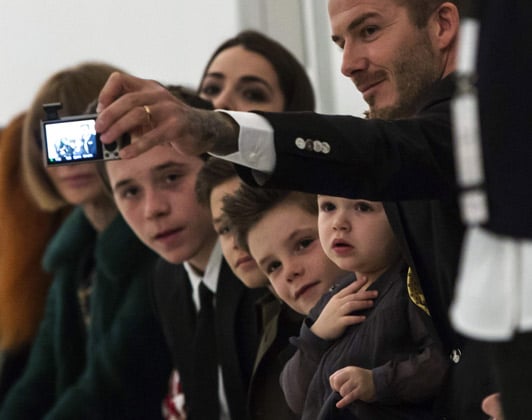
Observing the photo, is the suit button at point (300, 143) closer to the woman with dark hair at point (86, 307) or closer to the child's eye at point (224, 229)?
the child's eye at point (224, 229)

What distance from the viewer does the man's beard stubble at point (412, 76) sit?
2.37m

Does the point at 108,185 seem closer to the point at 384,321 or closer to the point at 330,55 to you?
the point at 330,55

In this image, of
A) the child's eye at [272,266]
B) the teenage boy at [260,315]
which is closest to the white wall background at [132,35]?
the teenage boy at [260,315]

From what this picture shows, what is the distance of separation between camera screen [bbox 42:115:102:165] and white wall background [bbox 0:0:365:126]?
1.52 m

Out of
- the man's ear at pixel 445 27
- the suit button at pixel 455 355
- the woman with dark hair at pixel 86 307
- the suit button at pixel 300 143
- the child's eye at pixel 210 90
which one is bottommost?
the woman with dark hair at pixel 86 307

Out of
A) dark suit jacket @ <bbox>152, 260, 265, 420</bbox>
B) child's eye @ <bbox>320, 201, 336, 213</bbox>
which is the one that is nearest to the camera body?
child's eye @ <bbox>320, 201, 336, 213</bbox>

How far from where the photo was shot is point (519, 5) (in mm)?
1560

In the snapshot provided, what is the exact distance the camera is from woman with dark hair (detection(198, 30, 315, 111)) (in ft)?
11.8

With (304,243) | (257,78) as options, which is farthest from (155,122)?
(257,78)

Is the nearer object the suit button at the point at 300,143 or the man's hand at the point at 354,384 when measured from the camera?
the suit button at the point at 300,143

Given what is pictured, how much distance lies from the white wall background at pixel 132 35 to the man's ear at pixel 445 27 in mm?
1243

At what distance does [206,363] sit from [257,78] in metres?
0.76

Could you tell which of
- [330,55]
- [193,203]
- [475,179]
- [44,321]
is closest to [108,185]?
[193,203]

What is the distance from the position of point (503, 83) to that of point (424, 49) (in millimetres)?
850
